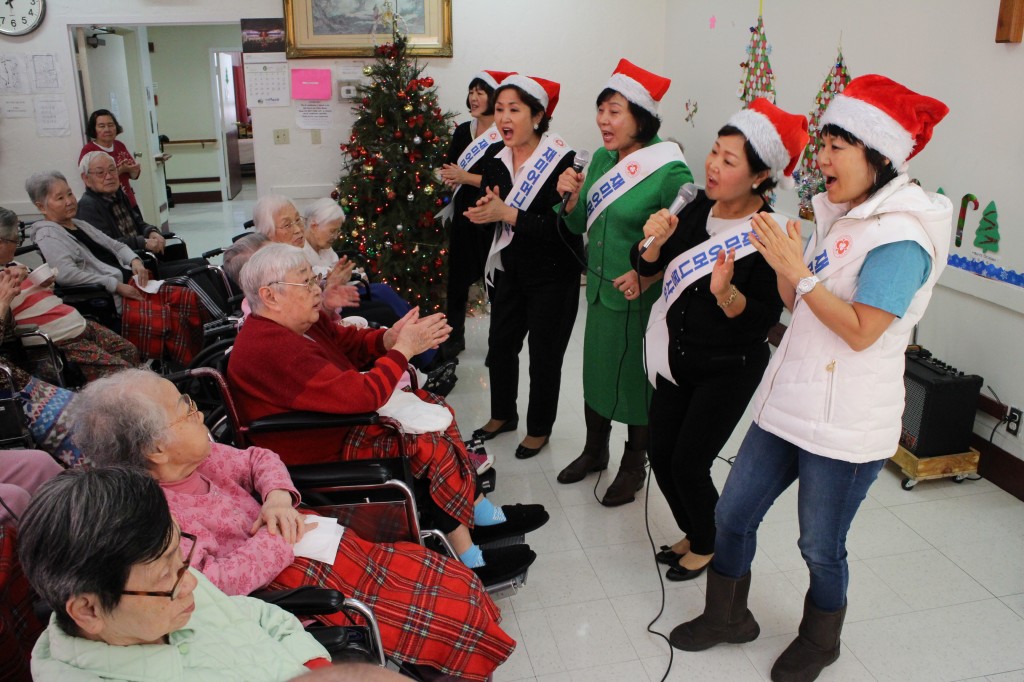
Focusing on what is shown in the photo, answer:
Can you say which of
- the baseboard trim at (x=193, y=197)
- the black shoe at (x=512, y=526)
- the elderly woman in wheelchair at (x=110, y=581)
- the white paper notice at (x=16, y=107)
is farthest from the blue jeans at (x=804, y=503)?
the baseboard trim at (x=193, y=197)

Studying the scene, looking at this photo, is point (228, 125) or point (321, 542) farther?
point (228, 125)

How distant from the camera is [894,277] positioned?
162cm

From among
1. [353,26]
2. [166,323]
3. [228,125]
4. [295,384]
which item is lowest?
[166,323]

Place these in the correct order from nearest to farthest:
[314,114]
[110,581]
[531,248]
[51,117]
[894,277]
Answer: [110,581], [894,277], [531,248], [51,117], [314,114]

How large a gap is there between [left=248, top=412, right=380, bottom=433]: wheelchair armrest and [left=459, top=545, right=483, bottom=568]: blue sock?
0.45m

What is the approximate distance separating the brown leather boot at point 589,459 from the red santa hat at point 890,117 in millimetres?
1658

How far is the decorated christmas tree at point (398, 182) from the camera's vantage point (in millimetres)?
4949

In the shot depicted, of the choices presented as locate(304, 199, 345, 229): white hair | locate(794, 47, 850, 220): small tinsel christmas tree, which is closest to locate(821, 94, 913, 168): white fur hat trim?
locate(794, 47, 850, 220): small tinsel christmas tree

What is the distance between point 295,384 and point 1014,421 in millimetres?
2557

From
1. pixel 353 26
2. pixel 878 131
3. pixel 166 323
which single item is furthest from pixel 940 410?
pixel 353 26

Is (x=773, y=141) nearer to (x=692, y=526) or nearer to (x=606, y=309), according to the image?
(x=606, y=309)

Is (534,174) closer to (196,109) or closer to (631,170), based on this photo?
(631,170)

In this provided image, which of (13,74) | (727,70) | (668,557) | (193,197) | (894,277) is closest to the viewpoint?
(894,277)

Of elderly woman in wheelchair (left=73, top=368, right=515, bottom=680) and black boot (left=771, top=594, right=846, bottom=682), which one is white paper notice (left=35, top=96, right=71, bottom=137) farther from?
black boot (left=771, top=594, right=846, bottom=682)
